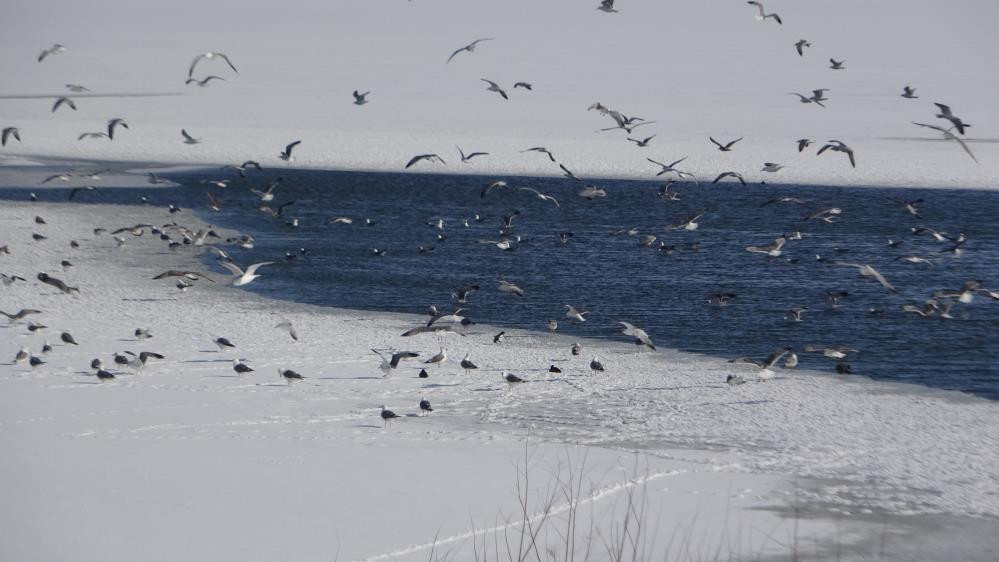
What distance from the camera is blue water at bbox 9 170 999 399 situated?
17.0 m

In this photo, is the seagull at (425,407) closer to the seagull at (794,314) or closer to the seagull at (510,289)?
the seagull at (510,289)

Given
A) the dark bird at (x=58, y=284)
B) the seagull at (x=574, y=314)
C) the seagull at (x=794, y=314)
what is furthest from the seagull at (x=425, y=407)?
the seagull at (x=794, y=314)

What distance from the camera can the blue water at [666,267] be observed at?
16984 mm

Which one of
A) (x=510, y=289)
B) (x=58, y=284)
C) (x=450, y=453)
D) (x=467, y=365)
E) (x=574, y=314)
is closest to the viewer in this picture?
(x=450, y=453)

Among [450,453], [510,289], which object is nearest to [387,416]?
[450,453]

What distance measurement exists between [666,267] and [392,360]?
12.0 metres

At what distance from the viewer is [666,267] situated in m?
24.2

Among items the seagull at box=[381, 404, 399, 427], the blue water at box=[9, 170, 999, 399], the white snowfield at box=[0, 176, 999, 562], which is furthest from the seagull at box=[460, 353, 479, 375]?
the blue water at box=[9, 170, 999, 399]

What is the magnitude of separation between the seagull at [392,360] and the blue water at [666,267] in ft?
12.9

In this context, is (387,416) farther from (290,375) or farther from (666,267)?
(666,267)

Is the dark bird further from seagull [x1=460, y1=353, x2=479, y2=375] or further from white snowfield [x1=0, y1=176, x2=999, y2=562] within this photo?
seagull [x1=460, y1=353, x2=479, y2=375]

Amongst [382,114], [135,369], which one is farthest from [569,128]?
[135,369]

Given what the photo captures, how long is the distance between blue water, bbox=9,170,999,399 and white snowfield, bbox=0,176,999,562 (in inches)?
94.1

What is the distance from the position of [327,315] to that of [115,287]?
359 centimetres
